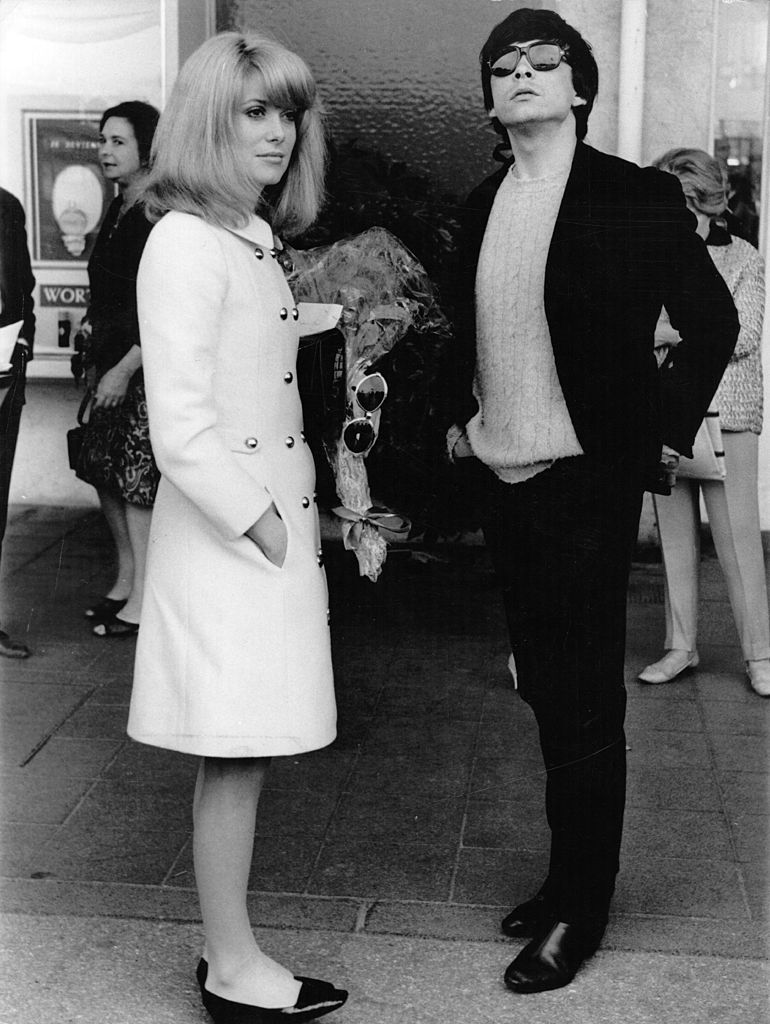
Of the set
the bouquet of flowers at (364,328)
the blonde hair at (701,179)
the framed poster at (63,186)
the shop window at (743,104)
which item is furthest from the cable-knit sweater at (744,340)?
the framed poster at (63,186)

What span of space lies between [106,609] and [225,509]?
11.0ft

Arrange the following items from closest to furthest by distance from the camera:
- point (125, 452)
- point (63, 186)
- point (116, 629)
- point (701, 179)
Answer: point (701, 179) → point (125, 452) → point (116, 629) → point (63, 186)

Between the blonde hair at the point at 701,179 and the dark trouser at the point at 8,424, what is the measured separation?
7.58 ft

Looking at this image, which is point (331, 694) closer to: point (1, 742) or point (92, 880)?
point (92, 880)

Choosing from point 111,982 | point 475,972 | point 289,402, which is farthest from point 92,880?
point 289,402

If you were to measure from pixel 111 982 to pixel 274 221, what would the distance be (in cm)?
162

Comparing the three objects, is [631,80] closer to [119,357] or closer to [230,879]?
[119,357]

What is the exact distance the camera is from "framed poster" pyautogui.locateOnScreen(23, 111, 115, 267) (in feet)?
20.9

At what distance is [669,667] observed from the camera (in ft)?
17.0

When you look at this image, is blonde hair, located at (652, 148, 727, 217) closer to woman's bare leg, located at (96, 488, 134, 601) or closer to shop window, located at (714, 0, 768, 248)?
shop window, located at (714, 0, 768, 248)

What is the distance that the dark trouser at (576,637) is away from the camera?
122 inches

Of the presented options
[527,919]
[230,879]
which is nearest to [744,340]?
[527,919]

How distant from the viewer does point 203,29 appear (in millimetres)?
5781

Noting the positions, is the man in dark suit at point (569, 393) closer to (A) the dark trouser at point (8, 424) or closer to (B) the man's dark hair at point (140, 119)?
(A) the dark trouser at point (8, 424)
